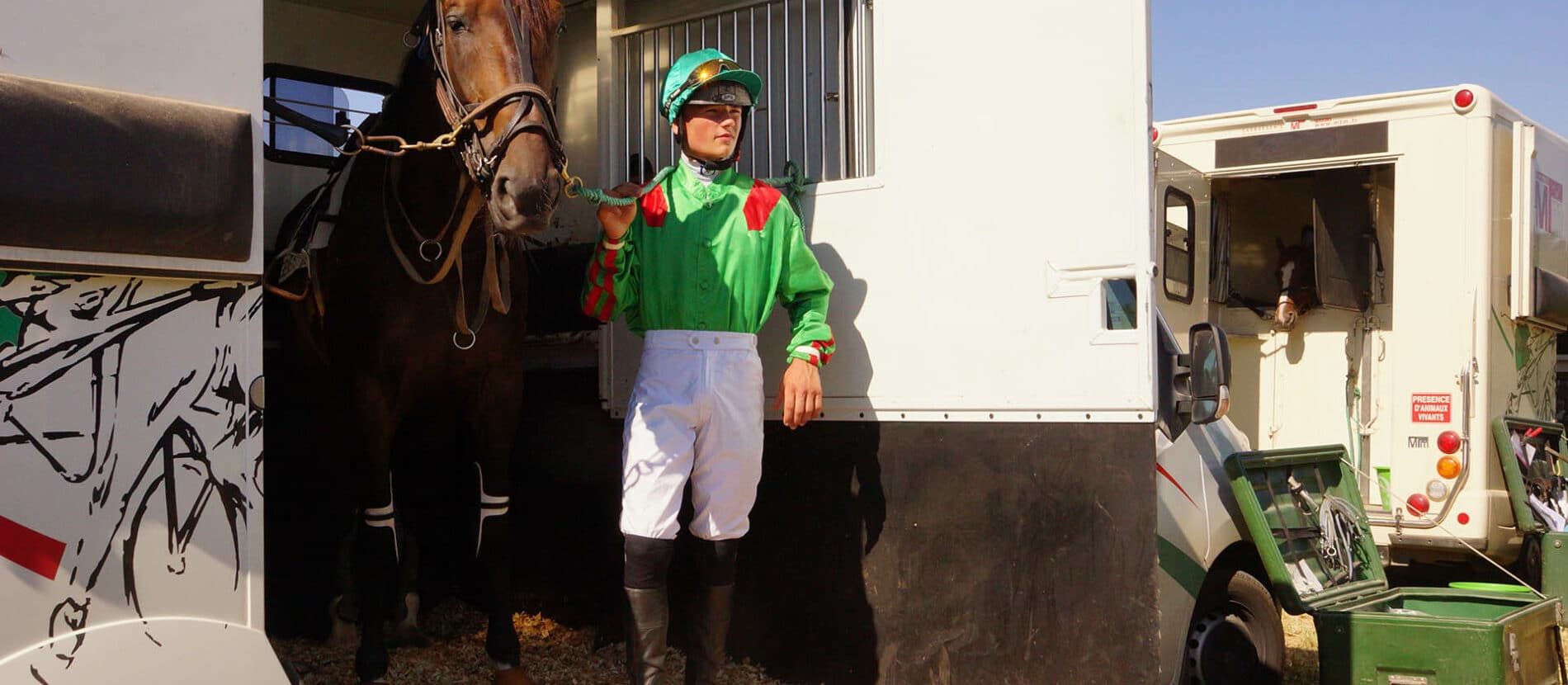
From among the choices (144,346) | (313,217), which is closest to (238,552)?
(144,346)

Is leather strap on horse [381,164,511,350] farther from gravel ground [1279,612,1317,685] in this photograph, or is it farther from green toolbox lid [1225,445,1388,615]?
gravel ground [1279,612,1317,685]

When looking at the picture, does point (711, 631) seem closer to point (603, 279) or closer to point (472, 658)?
point (603, 279)

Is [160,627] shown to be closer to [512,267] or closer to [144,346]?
[144,346]

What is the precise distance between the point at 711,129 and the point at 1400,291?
4554mm

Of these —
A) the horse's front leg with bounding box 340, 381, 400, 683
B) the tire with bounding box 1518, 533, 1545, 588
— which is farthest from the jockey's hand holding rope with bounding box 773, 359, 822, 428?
the tire with bounding box 1518, 533, 1545, 588

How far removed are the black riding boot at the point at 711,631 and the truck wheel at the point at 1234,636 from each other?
1.71m

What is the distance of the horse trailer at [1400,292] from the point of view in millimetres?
6453

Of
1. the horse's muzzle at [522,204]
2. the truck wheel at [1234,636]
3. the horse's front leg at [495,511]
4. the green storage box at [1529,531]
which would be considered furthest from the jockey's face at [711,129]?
the green storage box at [1529,531]

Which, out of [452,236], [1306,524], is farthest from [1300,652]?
[452,236]

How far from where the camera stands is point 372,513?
3898mm

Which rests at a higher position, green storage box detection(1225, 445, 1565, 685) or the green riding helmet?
the green riding helmet

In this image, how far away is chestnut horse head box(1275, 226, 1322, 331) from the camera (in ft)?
24.4

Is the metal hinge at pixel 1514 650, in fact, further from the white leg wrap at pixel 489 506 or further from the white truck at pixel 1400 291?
the white leg wrap at pixel 489 506

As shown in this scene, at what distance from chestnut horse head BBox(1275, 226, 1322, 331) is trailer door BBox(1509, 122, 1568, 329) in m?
1.03
